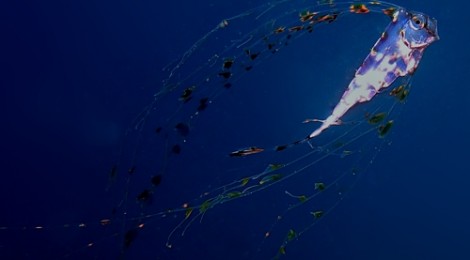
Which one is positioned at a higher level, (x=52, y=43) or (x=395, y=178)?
(x=52, y=43)

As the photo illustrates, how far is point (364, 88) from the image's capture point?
392cm

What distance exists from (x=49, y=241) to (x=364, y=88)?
8036 mm

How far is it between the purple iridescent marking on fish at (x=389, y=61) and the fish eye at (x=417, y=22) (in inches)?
1.4

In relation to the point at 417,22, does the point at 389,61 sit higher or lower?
lower

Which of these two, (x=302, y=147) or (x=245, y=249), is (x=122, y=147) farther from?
(x=245, y=249)

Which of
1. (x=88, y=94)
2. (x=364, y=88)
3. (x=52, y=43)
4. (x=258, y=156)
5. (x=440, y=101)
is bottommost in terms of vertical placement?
(x=364, y=88)

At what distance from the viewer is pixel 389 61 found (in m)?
3.94

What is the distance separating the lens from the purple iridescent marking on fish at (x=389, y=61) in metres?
3.86

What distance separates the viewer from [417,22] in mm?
3793

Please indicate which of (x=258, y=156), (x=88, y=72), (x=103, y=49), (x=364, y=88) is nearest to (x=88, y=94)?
(x=88, y=72)

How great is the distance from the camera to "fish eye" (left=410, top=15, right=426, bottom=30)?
3.78 m

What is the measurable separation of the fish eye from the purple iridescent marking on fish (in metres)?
0.03

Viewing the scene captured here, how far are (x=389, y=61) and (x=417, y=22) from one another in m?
0.37

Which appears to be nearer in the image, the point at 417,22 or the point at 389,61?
the point at 417,22
